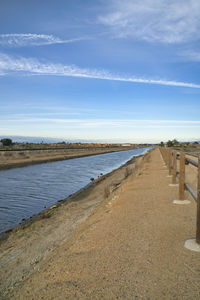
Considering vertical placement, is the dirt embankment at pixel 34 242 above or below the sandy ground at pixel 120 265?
below

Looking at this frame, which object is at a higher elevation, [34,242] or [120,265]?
[120,265]

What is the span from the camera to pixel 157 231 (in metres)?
5.05

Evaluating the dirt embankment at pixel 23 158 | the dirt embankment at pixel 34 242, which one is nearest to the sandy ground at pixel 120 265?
the dirt embankment at pixel 34 242

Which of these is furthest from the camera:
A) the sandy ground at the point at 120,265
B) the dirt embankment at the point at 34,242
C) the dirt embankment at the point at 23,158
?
the dirt embankment at the point at 23,158

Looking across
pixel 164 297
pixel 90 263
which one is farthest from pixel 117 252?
pixel 164 297

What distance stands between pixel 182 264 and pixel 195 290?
2.01 feet

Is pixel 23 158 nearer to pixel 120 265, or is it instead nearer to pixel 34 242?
pixel 34 242

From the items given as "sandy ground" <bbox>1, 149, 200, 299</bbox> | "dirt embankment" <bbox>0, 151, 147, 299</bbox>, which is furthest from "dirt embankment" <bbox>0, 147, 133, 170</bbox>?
"sandy ground" <bbox>1, 149, 200, 299</bbox>

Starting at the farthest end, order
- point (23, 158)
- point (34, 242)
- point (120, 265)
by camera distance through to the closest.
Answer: point (23, 158) < point (34, 242) < point (120, 265)

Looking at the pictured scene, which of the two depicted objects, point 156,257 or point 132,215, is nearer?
point 156,257

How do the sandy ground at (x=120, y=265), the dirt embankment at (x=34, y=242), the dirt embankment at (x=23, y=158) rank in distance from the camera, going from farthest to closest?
the dirt embankment at (x=23, y=158) < the dirt embankment at (x=34, y=242) < the sandy ground at (x=120, y=265)

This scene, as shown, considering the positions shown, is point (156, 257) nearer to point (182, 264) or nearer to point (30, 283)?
point (182, 264)

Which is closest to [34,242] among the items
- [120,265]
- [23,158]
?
[120,265]

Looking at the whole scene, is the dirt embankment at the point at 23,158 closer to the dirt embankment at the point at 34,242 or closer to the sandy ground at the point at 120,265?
the dirt embankment at the point at 34,242
